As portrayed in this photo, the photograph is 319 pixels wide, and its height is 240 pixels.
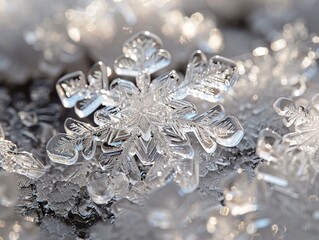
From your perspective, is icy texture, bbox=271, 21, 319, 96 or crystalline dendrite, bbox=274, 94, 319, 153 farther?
icy texture, bbox=271, 21, 319, 96

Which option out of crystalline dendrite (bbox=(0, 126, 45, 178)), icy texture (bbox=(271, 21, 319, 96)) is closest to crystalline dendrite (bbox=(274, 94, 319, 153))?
icy texture (bbox=(271, 21, 319, 96))

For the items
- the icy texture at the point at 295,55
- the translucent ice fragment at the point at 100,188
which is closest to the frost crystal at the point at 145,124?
the translucent ice fragment at the point at 100,188

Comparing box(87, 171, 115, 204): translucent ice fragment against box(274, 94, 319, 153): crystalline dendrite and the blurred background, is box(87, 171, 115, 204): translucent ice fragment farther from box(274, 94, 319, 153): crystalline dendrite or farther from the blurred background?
the blurred background

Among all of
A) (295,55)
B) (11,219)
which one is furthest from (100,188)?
(295,55)

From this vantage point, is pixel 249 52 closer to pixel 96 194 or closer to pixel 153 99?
pixel 153 99

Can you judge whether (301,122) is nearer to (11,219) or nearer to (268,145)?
(268,145)

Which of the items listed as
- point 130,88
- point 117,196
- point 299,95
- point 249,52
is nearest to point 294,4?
point 249,52

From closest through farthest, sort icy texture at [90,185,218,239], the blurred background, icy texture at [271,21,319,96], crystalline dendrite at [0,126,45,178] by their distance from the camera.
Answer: icy texture at [90,185,218,239] → crystalline dendrite at [0,126,45,178] → icy texture at [271,21,319,96] → the blurred background
